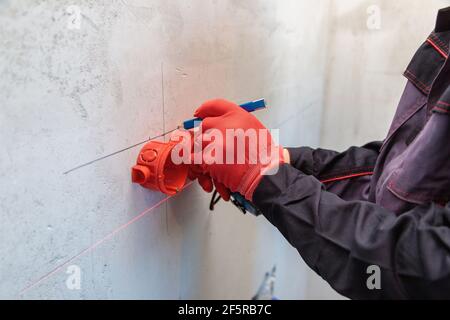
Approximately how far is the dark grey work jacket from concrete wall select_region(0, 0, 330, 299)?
0.83 feet

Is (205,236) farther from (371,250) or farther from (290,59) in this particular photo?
(290,59)

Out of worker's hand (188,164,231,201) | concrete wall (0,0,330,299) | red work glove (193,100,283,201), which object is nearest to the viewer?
concrete wall (0,0,330,299)

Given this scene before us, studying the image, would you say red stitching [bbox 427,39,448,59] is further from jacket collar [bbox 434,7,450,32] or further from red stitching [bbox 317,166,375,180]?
red stitching [bbox 317,166,375,180]

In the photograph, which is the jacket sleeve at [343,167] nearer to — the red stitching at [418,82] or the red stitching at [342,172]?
the red stitching at [342,172]

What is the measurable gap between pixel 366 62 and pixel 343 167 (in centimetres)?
112

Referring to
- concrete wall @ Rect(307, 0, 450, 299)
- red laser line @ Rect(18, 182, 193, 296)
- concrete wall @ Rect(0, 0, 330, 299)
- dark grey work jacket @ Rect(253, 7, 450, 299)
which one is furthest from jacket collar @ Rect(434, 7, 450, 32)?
concrete wall @ Rect(307, 0, 450, 299)

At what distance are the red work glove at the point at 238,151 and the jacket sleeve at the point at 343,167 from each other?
0.20 m

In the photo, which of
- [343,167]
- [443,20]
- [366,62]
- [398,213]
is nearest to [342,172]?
[343,167]

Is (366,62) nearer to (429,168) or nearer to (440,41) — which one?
(440,41)

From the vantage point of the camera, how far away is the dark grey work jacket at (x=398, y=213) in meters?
0.44

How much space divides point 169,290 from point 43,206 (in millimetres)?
458

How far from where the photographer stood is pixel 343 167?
77 centimetres

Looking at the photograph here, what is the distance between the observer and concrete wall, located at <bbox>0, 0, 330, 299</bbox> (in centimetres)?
41

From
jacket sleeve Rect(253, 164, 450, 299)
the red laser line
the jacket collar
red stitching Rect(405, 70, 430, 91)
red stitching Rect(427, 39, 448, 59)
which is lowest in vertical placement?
the red laser line
